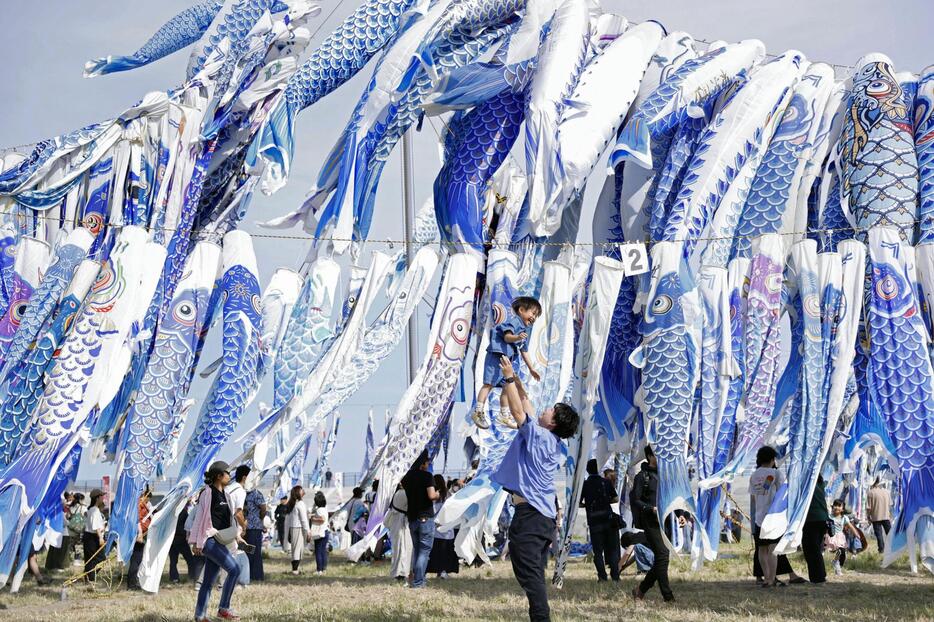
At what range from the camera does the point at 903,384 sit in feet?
34.1

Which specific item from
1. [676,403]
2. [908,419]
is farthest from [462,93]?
[908,419]

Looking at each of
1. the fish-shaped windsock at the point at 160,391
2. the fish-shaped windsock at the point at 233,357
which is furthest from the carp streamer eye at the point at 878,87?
the fish-shaped windsock at the point at 160,391

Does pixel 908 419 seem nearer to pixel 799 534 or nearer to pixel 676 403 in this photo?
pixel 799 534

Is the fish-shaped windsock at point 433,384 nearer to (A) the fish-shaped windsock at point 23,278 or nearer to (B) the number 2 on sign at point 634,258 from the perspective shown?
(B) the number 2 on sign at point 634,258

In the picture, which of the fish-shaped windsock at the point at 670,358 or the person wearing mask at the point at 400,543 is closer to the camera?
the fish-shaped windsock at the point at 670,358

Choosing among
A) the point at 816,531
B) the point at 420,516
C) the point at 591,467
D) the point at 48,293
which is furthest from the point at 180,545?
the point at 816,531

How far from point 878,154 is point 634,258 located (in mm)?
2966

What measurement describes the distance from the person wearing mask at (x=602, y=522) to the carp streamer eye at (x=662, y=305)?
6.99ft

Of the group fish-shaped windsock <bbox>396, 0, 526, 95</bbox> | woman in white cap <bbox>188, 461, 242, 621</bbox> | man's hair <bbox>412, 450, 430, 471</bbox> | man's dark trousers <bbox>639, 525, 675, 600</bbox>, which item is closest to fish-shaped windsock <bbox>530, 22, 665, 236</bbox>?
fish-shaped windsock <bbox>396, 0, 526, 95</bbox>

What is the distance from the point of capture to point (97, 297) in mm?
11102

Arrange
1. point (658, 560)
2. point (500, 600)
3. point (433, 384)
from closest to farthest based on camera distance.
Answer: point (658, 560)
point (500, 600)
point (433, 384)

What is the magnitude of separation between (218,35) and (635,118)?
6.20 meters

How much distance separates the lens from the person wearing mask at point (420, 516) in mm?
10797

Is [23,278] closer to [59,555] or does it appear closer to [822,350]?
[59,555]
